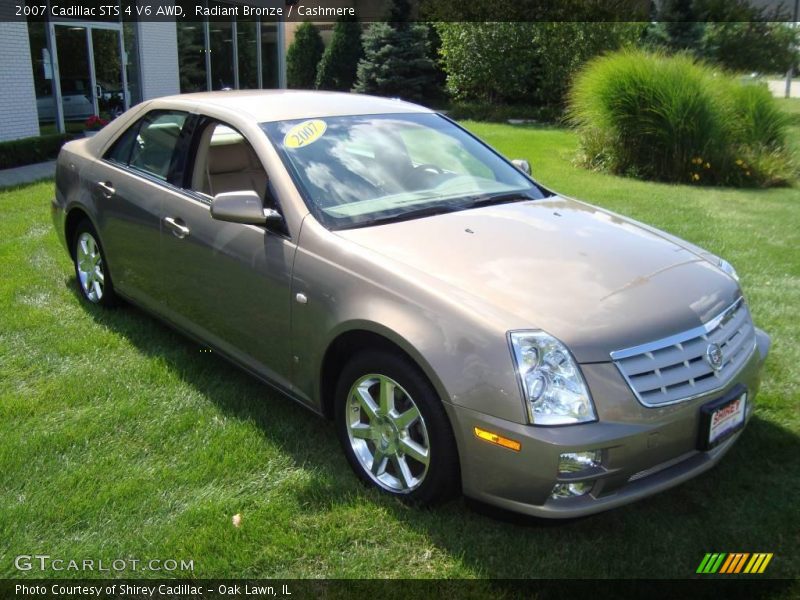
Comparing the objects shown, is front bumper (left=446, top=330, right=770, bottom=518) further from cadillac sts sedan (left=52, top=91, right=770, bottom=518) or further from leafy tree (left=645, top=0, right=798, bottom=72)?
leafy tree (left=645, top=0, right=798, bottom=72)

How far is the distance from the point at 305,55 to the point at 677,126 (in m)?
23.4

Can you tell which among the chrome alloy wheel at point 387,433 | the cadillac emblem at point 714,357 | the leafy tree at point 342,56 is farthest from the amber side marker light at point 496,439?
the leafy tree at point 342,56

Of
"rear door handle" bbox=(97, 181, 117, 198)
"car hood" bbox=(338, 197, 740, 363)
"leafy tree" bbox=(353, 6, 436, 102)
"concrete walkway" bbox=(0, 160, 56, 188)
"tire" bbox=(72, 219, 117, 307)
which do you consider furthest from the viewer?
"leafy tree" bbox=(353, 6, 436, 102)

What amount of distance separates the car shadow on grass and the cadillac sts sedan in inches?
7.1

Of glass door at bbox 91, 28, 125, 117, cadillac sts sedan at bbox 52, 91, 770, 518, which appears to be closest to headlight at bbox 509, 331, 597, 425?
cadillac sts sedan at bbox 52, 91, 770, 518

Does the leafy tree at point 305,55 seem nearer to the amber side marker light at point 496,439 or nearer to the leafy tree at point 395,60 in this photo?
the leafy tree at point 395,60

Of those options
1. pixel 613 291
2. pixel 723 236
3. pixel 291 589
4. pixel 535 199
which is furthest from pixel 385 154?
pixel 723 236

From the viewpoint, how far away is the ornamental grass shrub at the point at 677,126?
11.4 m

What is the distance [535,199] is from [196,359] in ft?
7.37

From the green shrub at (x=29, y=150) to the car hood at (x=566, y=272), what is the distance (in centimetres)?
1025

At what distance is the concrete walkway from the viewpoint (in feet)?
33.9

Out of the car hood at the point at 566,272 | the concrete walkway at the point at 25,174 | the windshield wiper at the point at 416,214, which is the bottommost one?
the concrete walkway at the point at 25,174

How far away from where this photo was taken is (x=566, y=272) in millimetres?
3010

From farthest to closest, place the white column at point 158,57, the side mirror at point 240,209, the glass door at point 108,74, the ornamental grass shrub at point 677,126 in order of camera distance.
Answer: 1. the white column at point 158,57
2. the glass door at point 108,74
3. the ornamental grass shrub at point 677,126
4. the side mirror at point 240,209
